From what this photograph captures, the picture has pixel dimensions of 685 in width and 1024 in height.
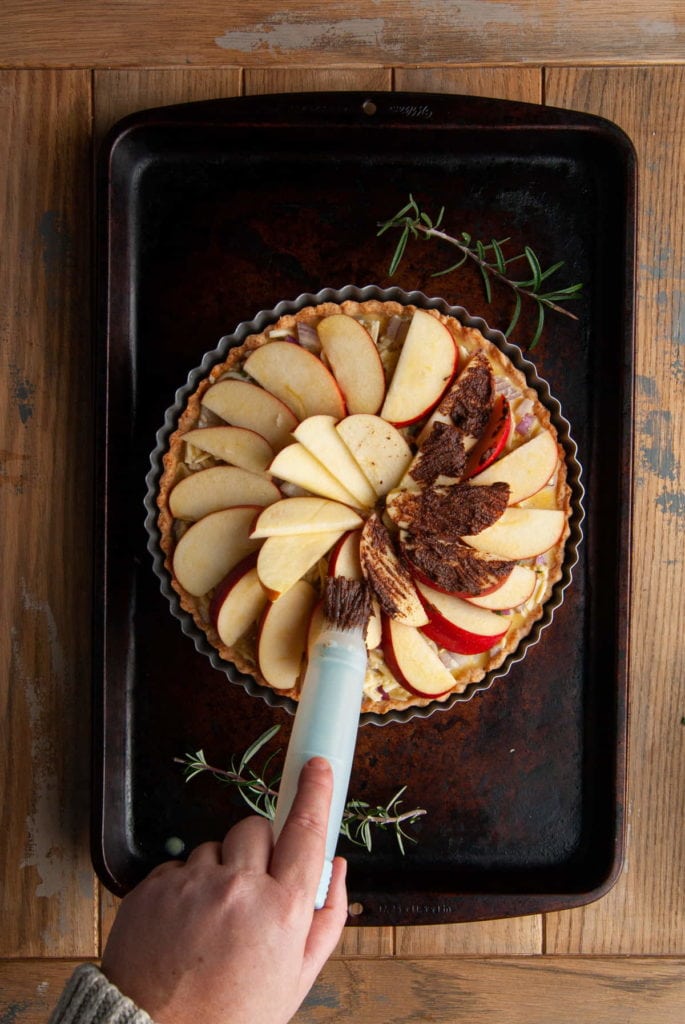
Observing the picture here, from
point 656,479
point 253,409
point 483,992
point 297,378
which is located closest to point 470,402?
point 297,378

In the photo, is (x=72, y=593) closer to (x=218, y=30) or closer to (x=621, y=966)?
(x=218, y=30)

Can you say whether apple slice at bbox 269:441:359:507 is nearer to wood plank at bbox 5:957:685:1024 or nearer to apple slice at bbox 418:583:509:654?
apple slice at bbox 418:583:509:654

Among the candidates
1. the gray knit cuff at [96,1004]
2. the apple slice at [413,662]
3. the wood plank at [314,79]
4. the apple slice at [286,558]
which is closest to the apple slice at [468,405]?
the apple slice at [286,558]

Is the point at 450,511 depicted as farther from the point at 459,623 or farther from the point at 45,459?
the point at 45,459

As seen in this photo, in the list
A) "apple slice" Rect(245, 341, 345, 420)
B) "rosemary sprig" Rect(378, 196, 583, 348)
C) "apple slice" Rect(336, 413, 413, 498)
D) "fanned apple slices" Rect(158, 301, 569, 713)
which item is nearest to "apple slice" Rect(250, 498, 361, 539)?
"fanned apple slices" Rect(158, 301, 569, 713)

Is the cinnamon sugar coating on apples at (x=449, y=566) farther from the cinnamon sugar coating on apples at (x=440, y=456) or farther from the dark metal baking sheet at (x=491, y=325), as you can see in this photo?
the dark metal baking sheet at (x=491, y=325)

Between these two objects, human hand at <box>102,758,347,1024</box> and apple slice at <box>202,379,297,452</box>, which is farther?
apple slice at <box>202,379,297,452</box>

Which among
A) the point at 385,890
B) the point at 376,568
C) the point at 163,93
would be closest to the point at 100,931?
the point at 385,890
